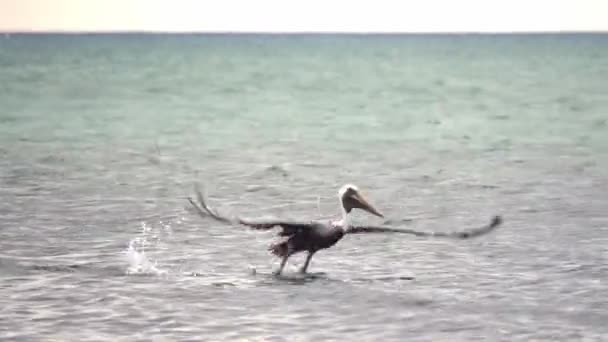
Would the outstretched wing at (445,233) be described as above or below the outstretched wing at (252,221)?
below

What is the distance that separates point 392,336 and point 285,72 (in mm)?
99189

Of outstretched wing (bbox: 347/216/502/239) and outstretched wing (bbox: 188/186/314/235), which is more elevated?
outstretched wing (bbox: 188/186/314/235)

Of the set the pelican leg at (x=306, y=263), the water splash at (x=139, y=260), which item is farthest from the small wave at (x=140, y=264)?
the pelican leg at (x=306, y=263)

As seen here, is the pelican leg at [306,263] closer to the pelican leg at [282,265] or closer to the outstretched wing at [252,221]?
the pelican leg at [282,265]

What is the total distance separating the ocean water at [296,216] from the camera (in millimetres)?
15203

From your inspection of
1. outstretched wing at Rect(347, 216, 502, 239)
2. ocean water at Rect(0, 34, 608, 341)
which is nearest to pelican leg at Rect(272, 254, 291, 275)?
ocean water at Rect(0, 34, 608, 341)

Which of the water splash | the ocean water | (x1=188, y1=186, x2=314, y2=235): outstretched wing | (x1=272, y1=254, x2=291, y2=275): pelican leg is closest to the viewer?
the ocean water

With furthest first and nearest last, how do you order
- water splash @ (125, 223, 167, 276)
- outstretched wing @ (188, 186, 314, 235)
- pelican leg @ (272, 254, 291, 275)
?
water splash @ (125, 223, 167, 276)
pelican leg @ (272, 254, 291, 275)
outstretched wing @ (188, 186, 314, 235)

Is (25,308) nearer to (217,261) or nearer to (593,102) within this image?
(217,261)

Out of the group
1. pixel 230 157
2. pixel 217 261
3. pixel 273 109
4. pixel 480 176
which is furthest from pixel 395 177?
pixel 273 109

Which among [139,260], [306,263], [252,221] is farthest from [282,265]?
[139,260]

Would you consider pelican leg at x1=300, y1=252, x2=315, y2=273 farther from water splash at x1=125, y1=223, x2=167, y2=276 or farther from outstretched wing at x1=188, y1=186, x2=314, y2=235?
water splash at x1=125, y1=223, x2=167, y2=276

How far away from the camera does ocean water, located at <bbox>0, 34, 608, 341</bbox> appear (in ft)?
49.9

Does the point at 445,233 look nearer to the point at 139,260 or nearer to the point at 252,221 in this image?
the point at 252,221
